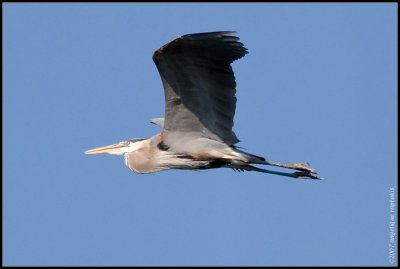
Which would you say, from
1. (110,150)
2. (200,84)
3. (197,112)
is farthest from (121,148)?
(200,84)

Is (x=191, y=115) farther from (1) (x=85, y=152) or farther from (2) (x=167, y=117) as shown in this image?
(1) (x=85, y=152)

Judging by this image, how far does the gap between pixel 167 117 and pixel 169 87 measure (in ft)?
1.34

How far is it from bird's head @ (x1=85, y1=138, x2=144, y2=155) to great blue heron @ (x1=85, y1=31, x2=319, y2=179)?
0.11 feet

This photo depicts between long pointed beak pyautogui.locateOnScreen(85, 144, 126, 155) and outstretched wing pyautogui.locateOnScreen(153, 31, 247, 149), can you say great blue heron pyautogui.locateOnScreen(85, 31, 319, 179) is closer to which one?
outstretched wing pyautogui.locateOnScreen(153, 31, 247, 149)

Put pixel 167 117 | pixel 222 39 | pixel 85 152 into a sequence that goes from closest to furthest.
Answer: pixel 222 39 < pixel 167 117 < pixel 85 152

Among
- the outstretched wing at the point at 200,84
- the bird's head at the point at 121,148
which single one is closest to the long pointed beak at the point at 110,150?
the bird's head at the point at 121,148

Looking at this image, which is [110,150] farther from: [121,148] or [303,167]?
[303,167]

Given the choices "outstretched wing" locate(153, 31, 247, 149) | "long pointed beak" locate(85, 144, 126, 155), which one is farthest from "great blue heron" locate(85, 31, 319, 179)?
"long pointed beak" locate(85, 144, 126, 155)

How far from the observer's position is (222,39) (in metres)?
10.4

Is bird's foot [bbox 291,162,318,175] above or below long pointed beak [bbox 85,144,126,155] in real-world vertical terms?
below

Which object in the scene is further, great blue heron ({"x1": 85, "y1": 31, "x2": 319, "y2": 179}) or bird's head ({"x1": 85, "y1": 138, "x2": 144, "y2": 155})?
bird's head ({"x1": 85, "y1": 138, "x2": 144, "y2": 155})

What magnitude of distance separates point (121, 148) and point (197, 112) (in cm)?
145

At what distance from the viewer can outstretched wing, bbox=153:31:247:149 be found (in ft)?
34.3

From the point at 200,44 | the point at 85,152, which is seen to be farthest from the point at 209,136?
the point at 85,152
